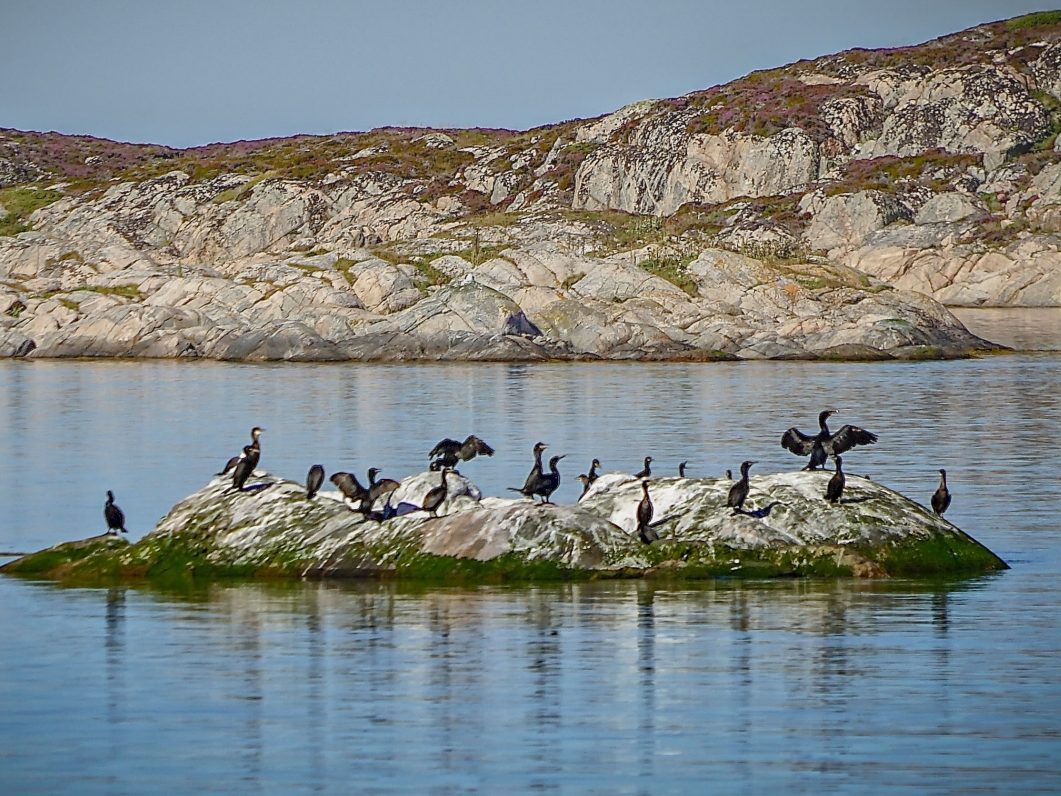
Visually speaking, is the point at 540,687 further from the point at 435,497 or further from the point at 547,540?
the point at 435,497

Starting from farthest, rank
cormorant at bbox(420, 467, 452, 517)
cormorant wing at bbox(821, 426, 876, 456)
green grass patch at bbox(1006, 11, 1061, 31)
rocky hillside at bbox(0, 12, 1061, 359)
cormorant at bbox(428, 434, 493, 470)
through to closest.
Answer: green grass patch at bbox(1006, 11, 1061, 31), rocky hillside at bbox(0, 12, 1061, 359), cormorant at bbox(428, 434, 493, 470), cormorant wing at bbox(821, 426, 876, 456), cormorant at bbox(420, 467, 452, 517)

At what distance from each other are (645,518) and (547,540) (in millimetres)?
1460

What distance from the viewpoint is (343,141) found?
7692 inches

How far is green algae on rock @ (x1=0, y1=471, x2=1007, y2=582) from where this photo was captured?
2283 cm

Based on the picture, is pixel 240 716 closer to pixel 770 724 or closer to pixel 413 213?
pixel 770 724

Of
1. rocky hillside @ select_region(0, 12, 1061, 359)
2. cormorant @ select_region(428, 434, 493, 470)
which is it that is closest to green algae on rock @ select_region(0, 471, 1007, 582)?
cormorant @ select_region(428, 434, 493, 470)

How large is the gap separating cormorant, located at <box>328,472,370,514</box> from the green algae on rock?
20 cm

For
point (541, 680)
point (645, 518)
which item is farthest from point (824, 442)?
point (541, 680)

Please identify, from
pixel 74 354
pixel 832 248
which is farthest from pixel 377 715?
pixel 832 248

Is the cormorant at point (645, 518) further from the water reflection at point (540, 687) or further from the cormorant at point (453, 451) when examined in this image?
the cormorant at point (453, 451)

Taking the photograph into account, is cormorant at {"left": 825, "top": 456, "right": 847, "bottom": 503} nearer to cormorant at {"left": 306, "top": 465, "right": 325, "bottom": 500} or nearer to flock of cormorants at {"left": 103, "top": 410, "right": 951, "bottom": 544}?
flock of cormorants at {"left": 103, "top": 410, "right": 951, "bottom": 544}

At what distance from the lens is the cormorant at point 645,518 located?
22844mm

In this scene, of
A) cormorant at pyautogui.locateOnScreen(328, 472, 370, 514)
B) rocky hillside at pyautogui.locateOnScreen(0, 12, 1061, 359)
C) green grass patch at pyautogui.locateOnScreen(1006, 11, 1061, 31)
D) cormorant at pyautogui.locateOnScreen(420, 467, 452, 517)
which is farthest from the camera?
green grass patch at pyautogui.locateOnScreen(1006, 11, 1061, 31)

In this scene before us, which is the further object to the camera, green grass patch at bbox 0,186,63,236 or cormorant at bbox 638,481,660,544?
green grass patch at bbox 0,186,63,236
